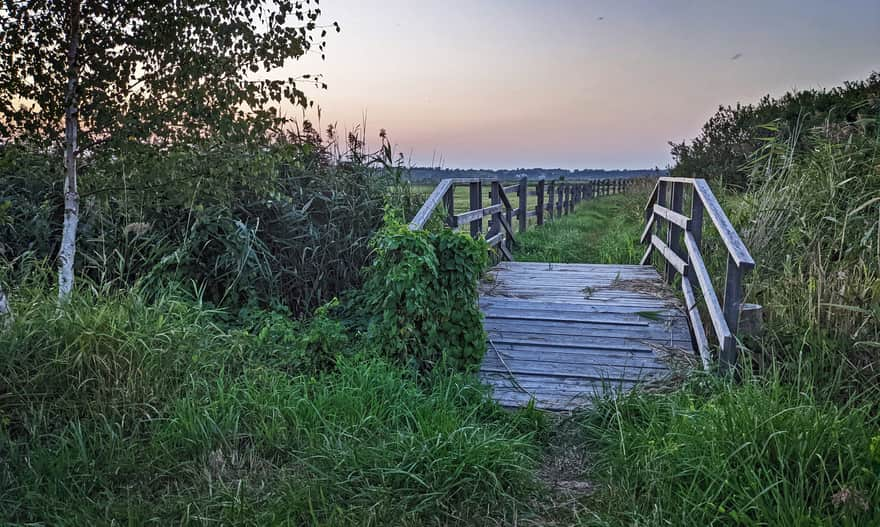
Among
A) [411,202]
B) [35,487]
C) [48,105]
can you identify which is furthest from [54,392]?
[411,202]

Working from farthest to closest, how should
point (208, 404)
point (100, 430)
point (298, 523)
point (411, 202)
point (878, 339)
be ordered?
point (411, 202)
point (878, 339)
point (208, 404)
point (100, 430)
point (298, 523)

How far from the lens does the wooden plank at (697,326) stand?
3768 mm

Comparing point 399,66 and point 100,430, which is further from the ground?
point 399,66

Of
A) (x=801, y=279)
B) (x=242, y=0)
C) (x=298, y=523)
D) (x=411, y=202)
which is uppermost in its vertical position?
(x=242, y=0)

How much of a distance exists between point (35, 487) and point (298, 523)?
46.9 inches

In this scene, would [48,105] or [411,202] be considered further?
[411,202]

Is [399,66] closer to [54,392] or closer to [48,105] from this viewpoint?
[48,105]

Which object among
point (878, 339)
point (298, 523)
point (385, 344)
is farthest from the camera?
point (385, 344)

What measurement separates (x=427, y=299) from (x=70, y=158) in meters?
2.82

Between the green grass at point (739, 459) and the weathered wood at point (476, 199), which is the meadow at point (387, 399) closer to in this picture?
the green grass at point (739, 459)

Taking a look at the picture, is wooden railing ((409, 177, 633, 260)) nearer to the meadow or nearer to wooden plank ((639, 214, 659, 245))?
the meadow

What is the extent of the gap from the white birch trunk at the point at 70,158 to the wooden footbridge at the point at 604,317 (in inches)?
98.6

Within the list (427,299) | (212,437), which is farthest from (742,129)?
(212,437)

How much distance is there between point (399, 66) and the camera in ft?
25.5
